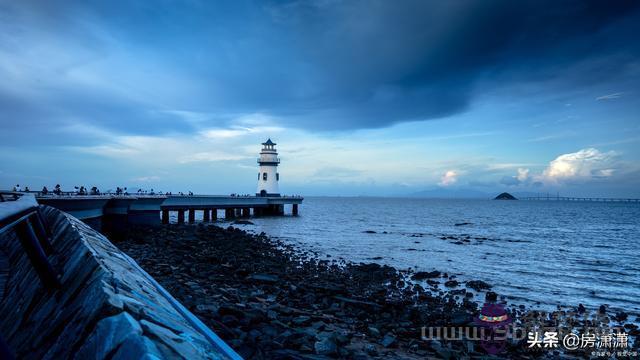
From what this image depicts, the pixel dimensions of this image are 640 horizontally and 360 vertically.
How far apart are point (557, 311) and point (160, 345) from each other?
14.7m

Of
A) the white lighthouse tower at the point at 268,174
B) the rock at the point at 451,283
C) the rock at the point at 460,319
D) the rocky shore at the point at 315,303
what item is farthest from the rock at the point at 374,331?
the white lighthouse tower at the point at 268,174

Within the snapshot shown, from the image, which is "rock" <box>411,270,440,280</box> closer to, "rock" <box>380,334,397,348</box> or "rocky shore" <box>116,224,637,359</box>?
"rocky shore" <box>116,224,637,359</box>

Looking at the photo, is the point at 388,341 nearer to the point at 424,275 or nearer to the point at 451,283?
the point at 451,283

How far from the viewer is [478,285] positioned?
16.6 meters

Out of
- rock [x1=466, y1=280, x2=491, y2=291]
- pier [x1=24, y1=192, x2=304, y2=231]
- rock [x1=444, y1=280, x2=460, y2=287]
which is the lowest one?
rock [x1=466, y1=280, x2=491, y2=291]

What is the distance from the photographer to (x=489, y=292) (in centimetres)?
1521

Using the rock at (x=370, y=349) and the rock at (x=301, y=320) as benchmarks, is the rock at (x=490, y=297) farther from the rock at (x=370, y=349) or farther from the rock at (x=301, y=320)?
the rock at (x=301, y=320)

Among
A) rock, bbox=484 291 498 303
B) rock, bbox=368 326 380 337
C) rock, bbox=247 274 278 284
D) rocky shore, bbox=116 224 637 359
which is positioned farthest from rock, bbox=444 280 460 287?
rock, bbox=368 326 380 337

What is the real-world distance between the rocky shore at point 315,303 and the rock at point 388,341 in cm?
2

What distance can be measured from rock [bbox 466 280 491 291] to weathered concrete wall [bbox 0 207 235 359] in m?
14.9

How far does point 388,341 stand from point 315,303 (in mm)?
3460

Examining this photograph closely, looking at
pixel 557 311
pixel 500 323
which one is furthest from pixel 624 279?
pixel 500 323

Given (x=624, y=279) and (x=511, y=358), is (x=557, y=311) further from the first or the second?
(x=624, y=279)

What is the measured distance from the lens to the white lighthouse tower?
63719 millimetres
